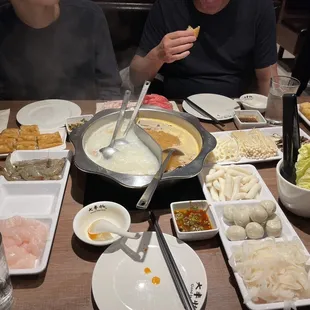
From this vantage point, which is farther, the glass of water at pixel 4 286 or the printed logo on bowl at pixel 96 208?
the printed logo on bowl at pixel 96 208

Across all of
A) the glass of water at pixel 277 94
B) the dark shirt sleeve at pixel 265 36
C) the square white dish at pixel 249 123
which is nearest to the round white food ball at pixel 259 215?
the square white dish at pixel 249 123

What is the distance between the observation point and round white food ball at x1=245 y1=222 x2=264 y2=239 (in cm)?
130

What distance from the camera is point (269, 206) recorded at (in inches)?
53.9

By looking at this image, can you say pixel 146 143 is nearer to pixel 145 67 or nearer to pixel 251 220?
pixel 251 220

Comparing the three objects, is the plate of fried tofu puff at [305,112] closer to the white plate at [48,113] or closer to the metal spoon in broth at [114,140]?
the metal spoon in broth at [114,140]

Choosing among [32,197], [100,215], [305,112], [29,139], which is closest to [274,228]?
[100,215]

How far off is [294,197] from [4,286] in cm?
107

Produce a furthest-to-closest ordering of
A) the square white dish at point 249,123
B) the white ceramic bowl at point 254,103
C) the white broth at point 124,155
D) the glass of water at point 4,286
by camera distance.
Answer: the white ceramic bowl at point 254,103
the square white dish at point 249,123
the white broth at point 124,155
the glass of water at point 4,286

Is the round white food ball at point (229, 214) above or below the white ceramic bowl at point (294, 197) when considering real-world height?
below

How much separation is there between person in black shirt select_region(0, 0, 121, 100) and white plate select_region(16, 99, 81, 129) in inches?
20.7

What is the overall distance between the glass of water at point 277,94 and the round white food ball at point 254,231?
105 cm

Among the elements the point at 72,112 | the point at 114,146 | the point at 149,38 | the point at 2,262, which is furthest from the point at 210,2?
the point at 2,262

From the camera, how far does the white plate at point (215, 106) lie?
2.23 meters

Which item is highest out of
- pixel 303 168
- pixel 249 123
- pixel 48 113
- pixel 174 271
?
pixel 303 168
